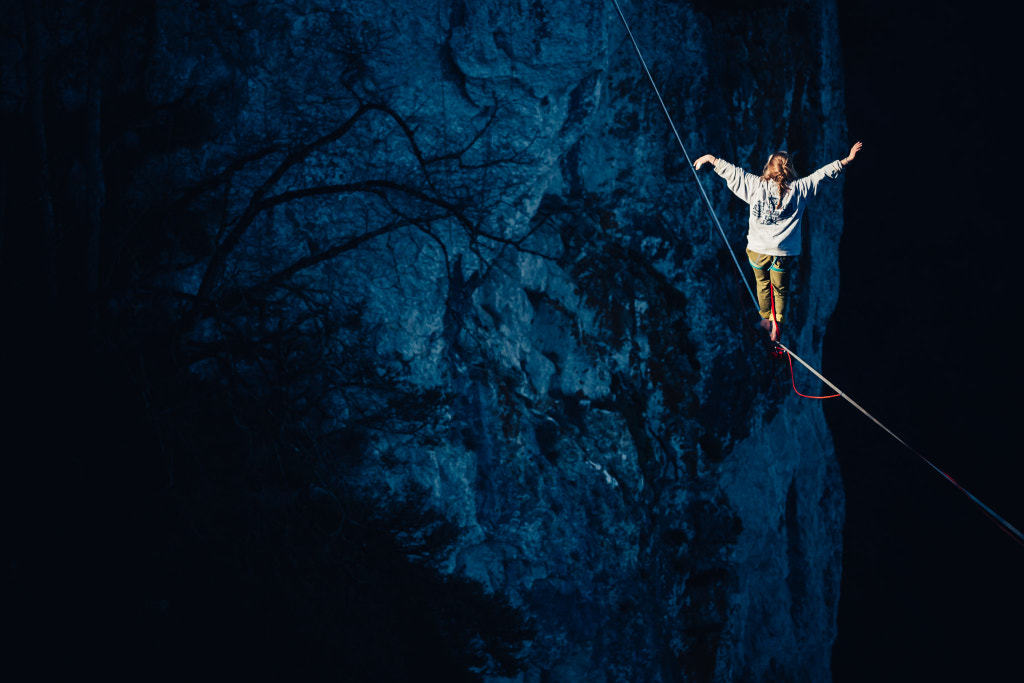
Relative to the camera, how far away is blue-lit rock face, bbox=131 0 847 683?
4.12 meters

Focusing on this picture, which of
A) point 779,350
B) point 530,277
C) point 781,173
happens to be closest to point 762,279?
point 781,173

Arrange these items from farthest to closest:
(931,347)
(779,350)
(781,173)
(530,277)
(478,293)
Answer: (931,347) < (779,350) < (530,277) < (478,293) < (781,173)

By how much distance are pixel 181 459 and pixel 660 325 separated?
370 centimetres

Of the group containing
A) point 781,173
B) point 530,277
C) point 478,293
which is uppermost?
point 781,173

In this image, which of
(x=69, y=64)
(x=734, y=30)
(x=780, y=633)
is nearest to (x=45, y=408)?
(x=69, y=64)

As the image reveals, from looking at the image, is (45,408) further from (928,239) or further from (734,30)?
(928,239)

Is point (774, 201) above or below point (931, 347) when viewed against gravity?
below

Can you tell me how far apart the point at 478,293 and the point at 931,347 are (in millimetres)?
6816

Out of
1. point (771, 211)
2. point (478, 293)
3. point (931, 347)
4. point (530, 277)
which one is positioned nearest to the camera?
point (771, 211)

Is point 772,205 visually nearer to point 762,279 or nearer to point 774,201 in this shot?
point 774,201

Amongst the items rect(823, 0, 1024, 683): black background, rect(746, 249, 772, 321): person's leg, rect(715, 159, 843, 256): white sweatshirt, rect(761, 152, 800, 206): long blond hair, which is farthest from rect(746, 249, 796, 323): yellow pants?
rect(823, 0, 1024, 683): black background

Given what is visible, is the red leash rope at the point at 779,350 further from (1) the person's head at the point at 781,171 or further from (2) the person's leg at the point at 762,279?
(1) the person's head at the point at 781,171

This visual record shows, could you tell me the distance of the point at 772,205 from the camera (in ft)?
14.6

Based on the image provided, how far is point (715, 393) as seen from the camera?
5.34m
